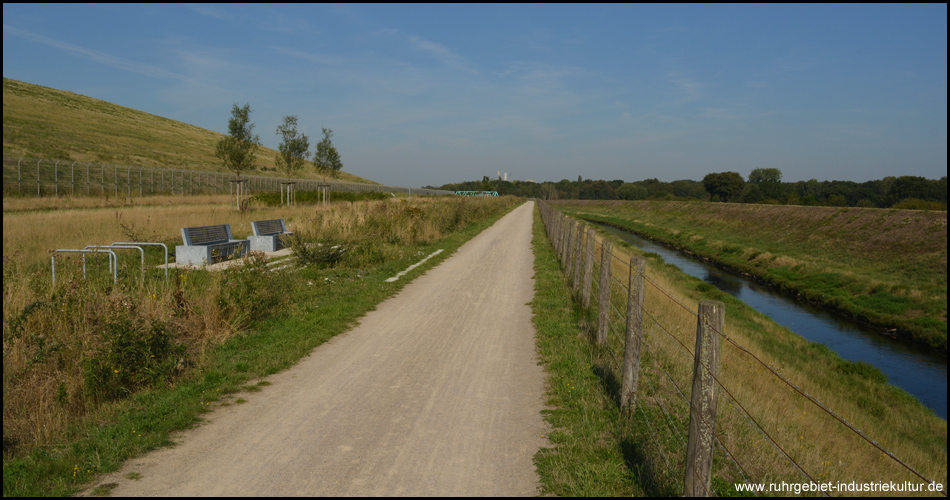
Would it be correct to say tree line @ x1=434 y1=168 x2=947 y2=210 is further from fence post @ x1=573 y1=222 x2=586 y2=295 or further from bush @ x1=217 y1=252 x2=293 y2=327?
bush @ x1=217 y1=252 x2=293 y2=327

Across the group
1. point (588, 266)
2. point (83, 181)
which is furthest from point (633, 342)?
point (83, 181)

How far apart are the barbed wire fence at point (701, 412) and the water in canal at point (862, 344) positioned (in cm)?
687

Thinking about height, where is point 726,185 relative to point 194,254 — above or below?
above

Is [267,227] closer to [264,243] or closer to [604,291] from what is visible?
[264,243]

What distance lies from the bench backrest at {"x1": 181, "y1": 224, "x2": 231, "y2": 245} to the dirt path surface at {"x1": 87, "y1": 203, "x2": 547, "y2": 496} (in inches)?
293

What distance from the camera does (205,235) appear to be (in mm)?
14102

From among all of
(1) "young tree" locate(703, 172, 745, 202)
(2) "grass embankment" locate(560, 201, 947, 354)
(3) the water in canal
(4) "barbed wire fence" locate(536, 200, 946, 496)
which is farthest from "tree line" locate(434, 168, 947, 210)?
(4) "barbed wire fence" locate(536, 200, 946, 496)

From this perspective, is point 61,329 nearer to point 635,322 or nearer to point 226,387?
point 226,387

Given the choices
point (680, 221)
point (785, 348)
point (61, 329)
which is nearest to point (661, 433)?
point (61, 329)

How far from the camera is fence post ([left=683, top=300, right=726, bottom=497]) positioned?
303 centimetres

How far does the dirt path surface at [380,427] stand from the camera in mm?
3682

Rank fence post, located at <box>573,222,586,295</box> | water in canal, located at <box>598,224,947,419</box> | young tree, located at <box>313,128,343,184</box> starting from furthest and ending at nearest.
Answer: young tree, located at <box>313,128,343,184</box>, water in canal, located at <box>598,224,947,419</box>, fence post, located at <box>573,222,586,295</box>

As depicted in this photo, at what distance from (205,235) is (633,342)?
41.8ft

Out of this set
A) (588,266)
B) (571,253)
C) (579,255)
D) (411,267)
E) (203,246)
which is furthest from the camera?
(411,267)
